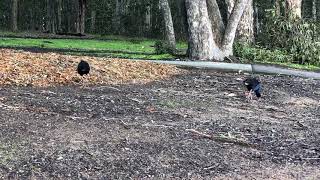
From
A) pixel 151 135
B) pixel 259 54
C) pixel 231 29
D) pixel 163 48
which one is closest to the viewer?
pixel 151 135

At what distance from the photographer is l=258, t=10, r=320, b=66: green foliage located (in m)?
16.9

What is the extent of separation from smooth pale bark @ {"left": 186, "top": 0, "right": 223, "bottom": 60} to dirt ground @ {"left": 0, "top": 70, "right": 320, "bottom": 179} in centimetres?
522

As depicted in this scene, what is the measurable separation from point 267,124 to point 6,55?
595 centimetres

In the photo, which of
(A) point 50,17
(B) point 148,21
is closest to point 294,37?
(B) point 148,21

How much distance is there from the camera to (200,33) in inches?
555

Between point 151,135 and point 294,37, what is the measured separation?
494 inches

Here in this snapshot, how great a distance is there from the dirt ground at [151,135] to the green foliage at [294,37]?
818 cm

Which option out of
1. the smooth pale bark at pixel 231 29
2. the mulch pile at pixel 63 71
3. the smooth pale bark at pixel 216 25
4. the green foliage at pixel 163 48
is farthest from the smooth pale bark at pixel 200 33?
the green foliage at pixel 163 48

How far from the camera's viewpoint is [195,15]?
13914 mm

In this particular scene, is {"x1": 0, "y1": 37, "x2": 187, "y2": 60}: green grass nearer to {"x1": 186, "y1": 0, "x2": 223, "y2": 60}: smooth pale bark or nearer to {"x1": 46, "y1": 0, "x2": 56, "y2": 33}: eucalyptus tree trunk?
{"x1": 186, "y1": 0, "x2": 223, "y2": 60}: smooth pale bark

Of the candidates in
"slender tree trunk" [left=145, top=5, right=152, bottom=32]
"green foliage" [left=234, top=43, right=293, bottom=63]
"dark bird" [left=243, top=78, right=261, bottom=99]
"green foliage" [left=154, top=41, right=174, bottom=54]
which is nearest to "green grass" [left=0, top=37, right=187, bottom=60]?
"green foliage" [left=154, top=41, right=174, bottom=54]

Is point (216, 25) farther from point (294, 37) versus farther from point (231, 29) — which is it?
point (294, 37)

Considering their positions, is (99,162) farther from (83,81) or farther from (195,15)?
(195,15)

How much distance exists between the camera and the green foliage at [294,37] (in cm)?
1686
